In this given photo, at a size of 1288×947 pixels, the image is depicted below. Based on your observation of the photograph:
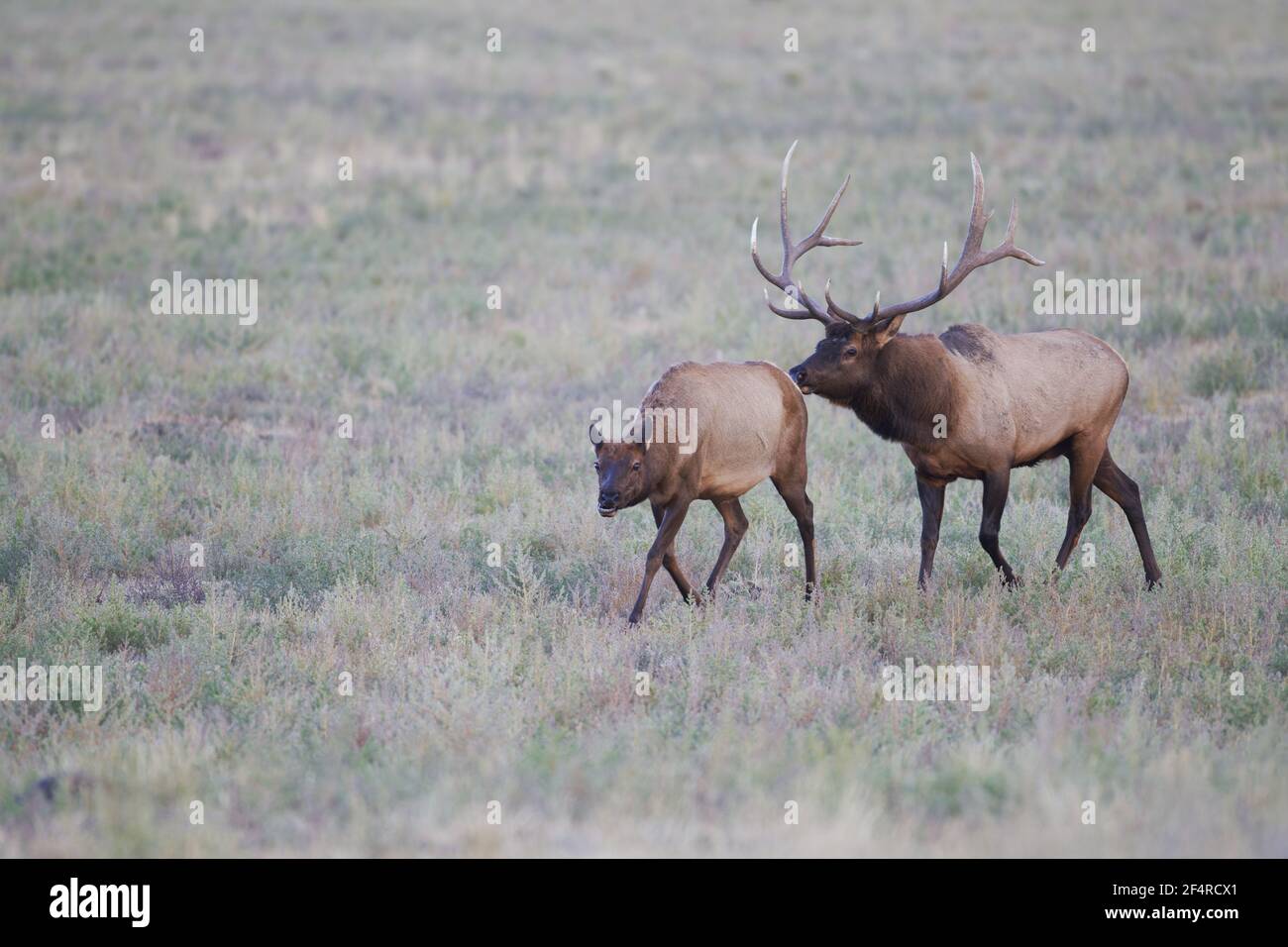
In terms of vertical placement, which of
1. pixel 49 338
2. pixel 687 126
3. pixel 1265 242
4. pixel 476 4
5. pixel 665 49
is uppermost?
pixel 476 4

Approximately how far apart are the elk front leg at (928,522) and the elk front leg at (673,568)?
5.03 ft

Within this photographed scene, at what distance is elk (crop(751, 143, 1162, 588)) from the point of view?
29.9ft

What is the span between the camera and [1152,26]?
124 feet

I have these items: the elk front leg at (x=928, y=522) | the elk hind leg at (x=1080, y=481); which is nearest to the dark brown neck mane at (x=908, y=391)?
the elk front leg at (x=928, y=522)

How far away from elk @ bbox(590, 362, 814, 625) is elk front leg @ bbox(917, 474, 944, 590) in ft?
2.40

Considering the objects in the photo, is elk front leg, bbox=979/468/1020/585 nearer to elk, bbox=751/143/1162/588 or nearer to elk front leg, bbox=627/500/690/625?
elk, bbox=751/143/1162/588

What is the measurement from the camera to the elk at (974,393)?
359 inches

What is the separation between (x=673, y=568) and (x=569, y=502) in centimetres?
217

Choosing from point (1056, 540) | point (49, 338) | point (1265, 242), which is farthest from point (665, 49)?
point (1056, 540)

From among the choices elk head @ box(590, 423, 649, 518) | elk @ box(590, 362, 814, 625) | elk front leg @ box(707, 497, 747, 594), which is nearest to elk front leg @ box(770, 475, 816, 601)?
elk @ box(590, 362, 814, 625)

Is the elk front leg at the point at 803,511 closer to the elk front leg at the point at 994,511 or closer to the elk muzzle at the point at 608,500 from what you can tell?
the elk front leg at the point at 994,511

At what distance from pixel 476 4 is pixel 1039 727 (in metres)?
40.9

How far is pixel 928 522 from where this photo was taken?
9477 mm

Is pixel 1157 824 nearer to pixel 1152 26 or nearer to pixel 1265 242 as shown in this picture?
pixel 1265 242
